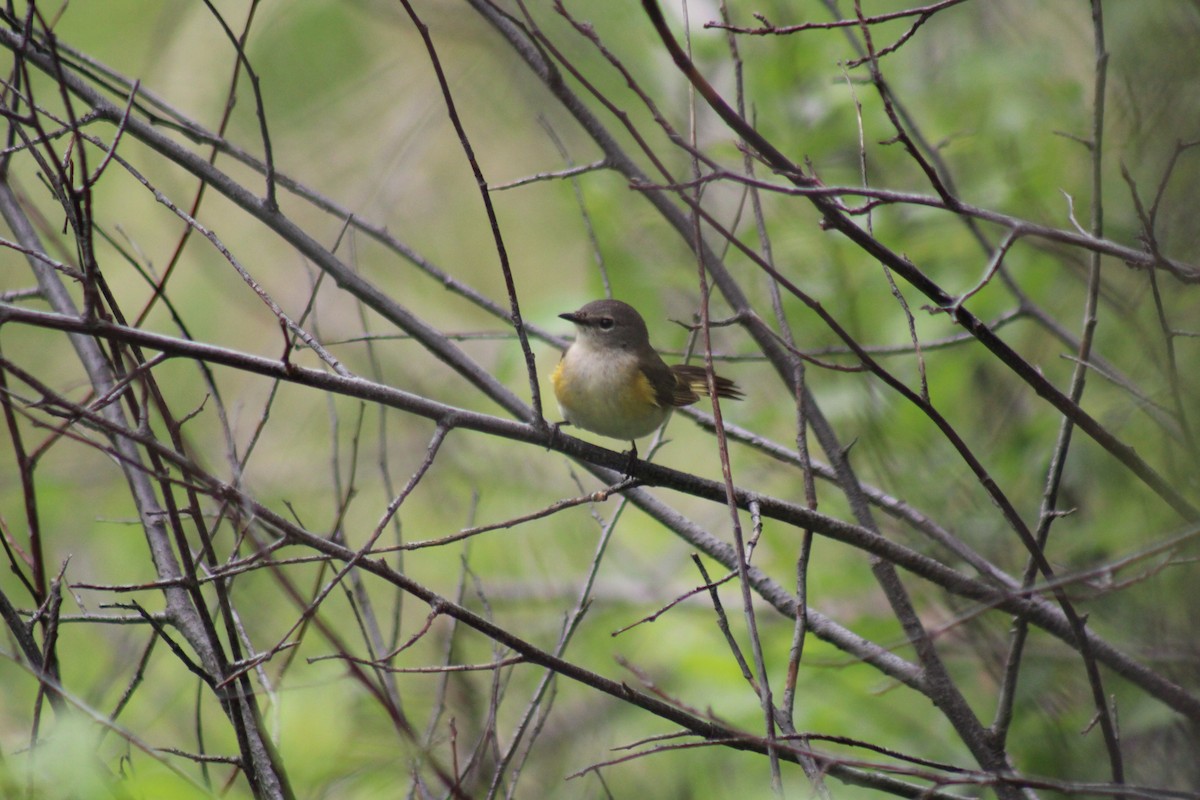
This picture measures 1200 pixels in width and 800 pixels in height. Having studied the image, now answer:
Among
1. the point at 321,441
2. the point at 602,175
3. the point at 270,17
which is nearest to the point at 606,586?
the point at 602,175

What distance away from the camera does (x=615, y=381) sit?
13.0 feet

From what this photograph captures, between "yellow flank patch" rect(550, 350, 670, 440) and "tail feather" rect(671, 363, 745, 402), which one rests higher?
"tail feather" rect(671, 363, 745, 402)

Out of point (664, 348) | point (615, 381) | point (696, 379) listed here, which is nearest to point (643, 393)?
point (615, 381)

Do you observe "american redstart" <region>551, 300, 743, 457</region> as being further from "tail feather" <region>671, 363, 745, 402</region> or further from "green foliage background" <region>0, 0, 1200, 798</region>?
"green foliage background" <region>0, 0, 1200, 798</region>

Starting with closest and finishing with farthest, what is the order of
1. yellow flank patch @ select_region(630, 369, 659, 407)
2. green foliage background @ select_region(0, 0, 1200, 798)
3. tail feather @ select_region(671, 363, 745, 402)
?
1. green foliage background @ select_region(0, 0, 1200, 798)
2. yellow flank patch @ select_region(630, 369, 659, 407)
3. tail feather @ select_region(671, 363, 745, 402)

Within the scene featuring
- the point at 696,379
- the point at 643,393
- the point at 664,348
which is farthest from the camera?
the point at 664,348

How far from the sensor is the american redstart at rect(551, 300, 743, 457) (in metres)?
3.96

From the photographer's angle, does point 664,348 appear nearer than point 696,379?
No

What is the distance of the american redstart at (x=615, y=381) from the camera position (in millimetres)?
3957

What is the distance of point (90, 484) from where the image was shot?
7242 millimetres

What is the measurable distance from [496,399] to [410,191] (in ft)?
20.2

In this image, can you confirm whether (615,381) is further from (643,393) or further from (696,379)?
(696,379)

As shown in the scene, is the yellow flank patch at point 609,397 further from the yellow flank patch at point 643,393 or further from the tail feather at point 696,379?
the tail feather at point 696,379

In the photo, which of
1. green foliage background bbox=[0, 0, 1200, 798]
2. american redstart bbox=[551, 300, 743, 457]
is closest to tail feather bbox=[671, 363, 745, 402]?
american redstart bbox=[551, 300, 743, 457]
